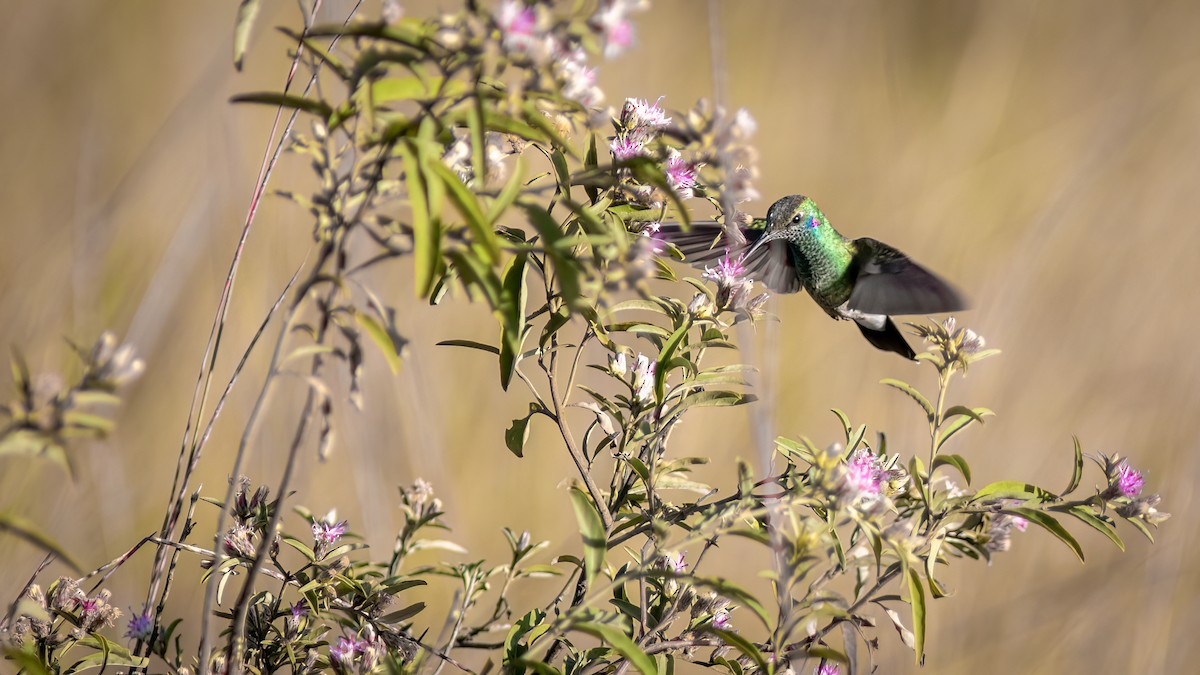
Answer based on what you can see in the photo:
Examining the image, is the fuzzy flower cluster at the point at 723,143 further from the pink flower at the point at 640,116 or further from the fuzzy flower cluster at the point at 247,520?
the fuzzy flower cluster at the point at 247,520

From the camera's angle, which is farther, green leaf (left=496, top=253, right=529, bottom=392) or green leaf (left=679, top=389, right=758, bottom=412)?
green leaf (left=679, top=389, right=758, bottom=412)

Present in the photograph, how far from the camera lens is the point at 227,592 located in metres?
1.75

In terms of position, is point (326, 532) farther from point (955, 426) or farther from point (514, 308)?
point (955, 426)

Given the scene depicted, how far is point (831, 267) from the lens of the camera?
123 cm

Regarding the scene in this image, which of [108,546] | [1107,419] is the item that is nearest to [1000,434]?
[1107,419]

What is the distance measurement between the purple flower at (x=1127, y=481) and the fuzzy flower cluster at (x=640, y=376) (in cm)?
35

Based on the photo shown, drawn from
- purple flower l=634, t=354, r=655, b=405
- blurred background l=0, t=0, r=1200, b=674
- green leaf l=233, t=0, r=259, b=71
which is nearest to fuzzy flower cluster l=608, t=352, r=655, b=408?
purple flower l=634, t=354, r=655, b=405

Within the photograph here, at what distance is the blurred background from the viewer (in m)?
1.77

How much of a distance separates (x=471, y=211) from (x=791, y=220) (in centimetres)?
76

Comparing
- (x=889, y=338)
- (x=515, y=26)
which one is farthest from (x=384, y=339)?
(x=889, y=338)

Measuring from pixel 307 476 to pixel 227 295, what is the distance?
1.21 metres

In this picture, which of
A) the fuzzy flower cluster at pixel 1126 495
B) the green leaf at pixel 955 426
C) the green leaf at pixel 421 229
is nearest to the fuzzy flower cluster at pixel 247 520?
the green leaf at pixel 421 229

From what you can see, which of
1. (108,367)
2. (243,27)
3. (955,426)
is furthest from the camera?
(955,426)

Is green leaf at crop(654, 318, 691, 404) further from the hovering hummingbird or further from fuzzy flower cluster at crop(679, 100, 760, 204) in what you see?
the hovering hummingbird
